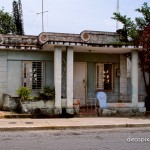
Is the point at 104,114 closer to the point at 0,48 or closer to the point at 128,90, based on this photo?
the point at 128,90

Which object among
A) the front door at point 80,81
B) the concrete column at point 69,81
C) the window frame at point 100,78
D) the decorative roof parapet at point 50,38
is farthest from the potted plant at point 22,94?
the window frame at point 100,78

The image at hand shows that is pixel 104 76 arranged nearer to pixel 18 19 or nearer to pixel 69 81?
pixel 69 81

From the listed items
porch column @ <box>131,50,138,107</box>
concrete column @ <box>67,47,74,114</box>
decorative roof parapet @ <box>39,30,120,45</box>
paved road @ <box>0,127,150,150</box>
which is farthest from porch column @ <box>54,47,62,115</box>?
porch column @ <box>131,50,138,107</box>

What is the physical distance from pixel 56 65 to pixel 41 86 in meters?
2.40

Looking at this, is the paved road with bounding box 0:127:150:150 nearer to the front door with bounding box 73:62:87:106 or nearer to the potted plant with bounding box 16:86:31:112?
the potted plant with bounding box 16:86:31:112

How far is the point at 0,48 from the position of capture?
16.6 m

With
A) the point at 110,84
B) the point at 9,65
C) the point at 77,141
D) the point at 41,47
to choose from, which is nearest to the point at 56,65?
the point at 41,47

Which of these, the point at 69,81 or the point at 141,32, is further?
the point at 141,32

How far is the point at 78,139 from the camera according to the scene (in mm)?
10180

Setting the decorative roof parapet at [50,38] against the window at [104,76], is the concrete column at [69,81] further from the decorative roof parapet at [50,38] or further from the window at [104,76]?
the window at [104,76]

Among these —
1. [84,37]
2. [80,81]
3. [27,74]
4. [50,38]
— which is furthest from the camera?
[84,37]

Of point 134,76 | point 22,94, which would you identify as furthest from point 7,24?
point 134,76

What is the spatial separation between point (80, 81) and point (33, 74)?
2.53 meters

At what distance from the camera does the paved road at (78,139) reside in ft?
28.9
